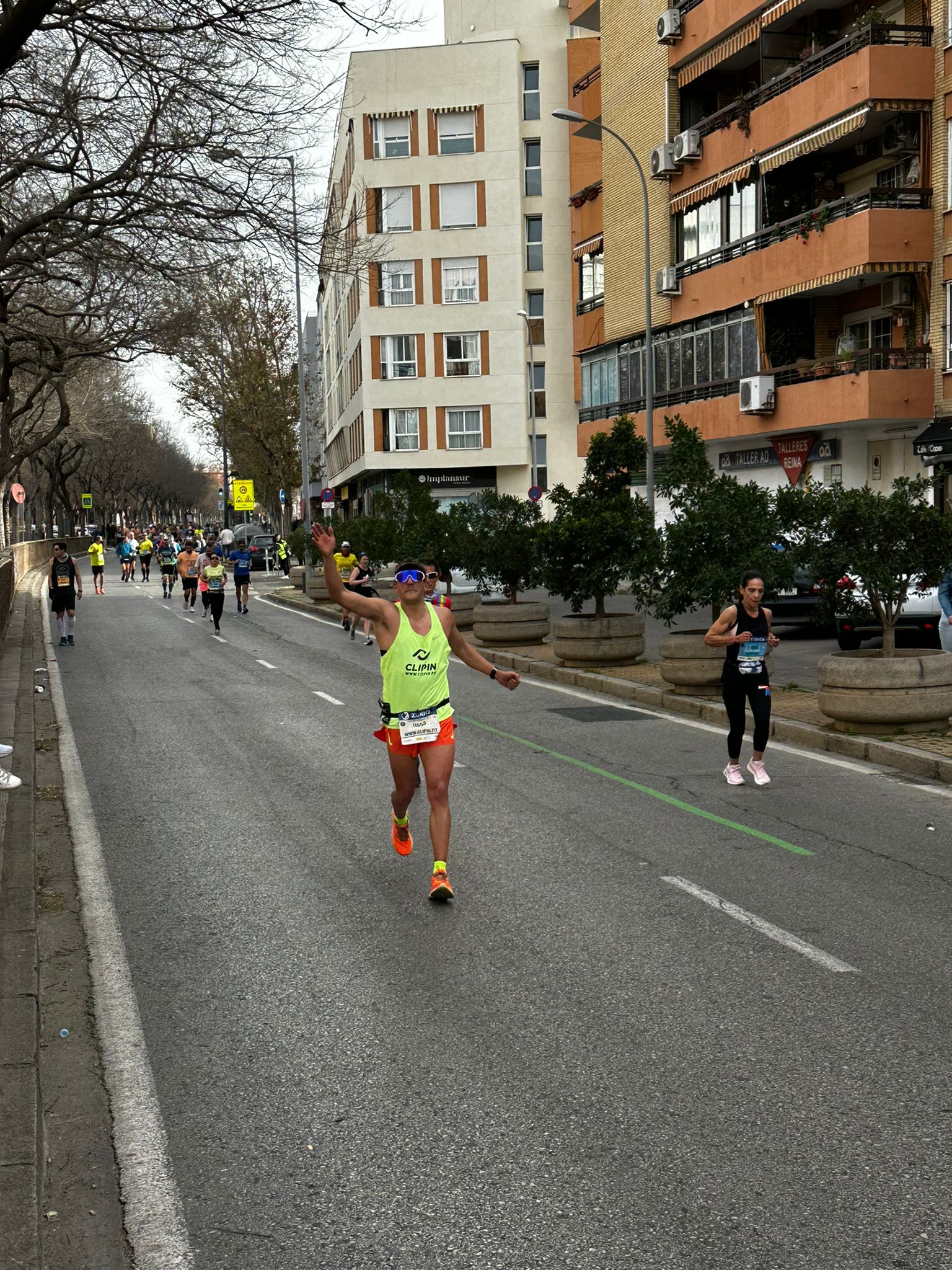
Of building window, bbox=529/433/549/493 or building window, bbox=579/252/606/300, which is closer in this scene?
building window, bbox=579/252/606/300

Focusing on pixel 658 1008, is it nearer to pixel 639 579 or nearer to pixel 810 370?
pixel 639 579

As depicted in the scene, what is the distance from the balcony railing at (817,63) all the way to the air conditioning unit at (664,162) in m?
1.14

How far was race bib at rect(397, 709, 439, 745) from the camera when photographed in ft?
25.4

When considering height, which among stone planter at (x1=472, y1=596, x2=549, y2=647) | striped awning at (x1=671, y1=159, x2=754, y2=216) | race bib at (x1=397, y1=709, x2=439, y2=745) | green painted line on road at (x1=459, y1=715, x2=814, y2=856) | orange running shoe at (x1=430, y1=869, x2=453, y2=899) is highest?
striped awning at (x1=671, y1=159, x2=754, y2=216)

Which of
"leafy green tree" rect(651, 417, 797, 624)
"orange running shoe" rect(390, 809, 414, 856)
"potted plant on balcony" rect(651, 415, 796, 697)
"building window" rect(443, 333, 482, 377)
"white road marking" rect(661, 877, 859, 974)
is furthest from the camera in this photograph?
"building window" rect(443, 333, 482, 377)

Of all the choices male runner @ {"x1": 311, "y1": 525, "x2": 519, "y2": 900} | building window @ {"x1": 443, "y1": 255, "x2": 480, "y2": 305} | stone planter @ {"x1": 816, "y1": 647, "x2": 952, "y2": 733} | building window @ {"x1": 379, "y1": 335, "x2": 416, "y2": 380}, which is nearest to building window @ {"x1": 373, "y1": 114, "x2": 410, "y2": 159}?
building window @ {"x1": 443, "y1": 255, "x2": 480, "y2": 305}

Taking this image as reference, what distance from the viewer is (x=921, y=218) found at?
28953mm

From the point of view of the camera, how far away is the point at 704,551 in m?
15.9

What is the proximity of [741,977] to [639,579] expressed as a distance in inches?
521

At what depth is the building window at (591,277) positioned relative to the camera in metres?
45.6

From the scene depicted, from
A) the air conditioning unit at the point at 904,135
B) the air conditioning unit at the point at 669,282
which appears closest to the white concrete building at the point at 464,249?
the air conditioning unit at the point at 669,282

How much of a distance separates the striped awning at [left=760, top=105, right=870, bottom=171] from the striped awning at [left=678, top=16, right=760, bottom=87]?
3.44m

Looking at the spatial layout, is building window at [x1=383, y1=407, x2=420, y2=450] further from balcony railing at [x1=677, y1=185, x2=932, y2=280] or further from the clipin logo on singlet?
the clipin logo on singlet

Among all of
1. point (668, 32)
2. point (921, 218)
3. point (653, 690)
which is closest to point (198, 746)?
point (653, 690)
